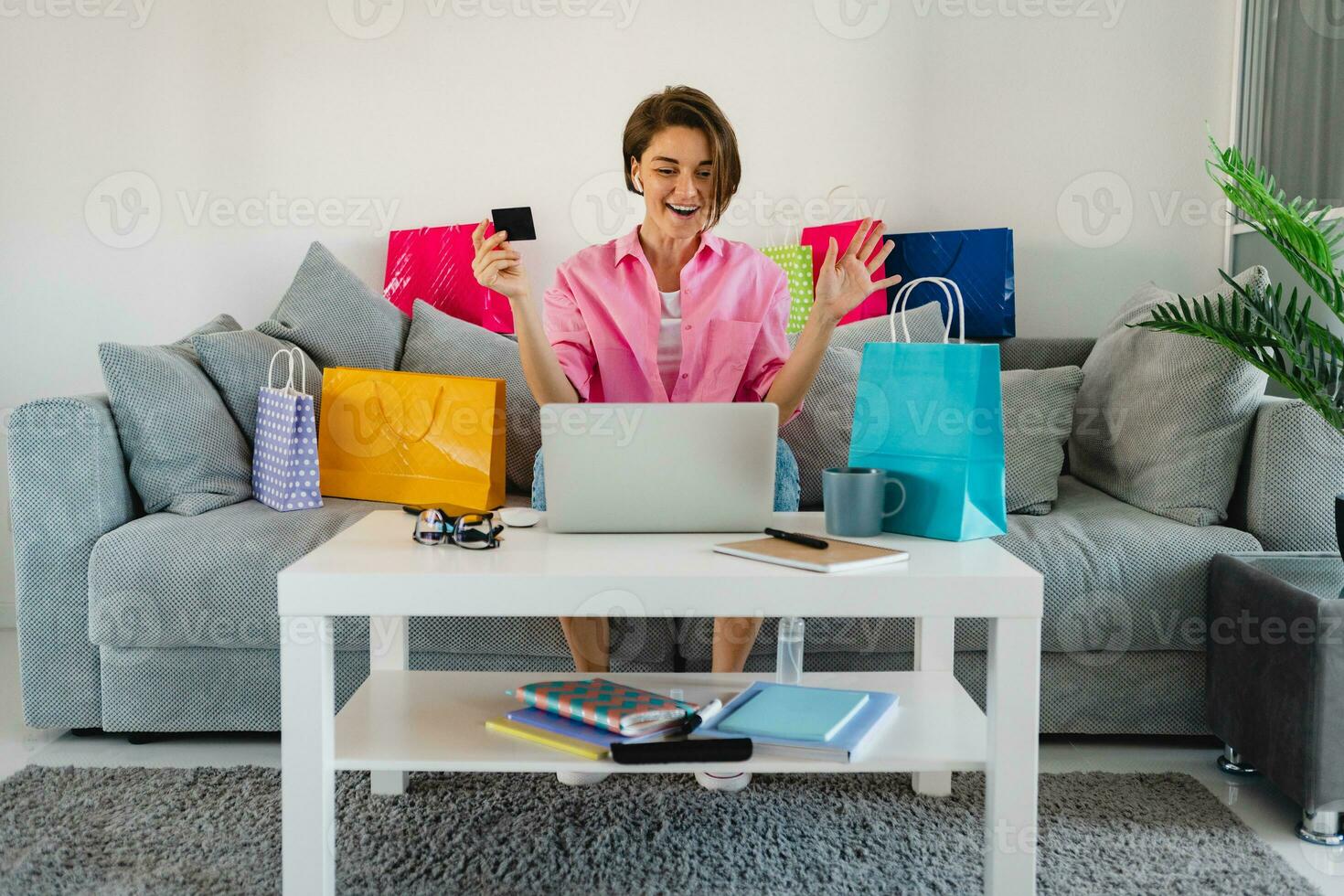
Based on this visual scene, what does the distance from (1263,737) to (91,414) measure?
199 centimetres

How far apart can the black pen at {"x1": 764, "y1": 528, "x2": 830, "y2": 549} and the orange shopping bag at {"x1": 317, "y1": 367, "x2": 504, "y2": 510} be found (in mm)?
899

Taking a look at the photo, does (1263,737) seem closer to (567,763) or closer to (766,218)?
(567,763)

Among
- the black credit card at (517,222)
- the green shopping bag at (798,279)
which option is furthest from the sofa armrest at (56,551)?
the green shopping bag at (798,279)

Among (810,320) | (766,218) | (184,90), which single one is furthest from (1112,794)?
(184,90)

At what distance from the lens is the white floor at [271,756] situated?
69.8 inches

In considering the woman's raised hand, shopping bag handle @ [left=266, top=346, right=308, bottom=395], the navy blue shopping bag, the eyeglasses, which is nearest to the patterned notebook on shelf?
the eyeglasses

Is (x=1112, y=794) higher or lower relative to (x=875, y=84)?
lower

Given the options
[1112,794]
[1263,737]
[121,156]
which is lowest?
[1112,794]

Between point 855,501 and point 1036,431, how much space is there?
3.24 ft

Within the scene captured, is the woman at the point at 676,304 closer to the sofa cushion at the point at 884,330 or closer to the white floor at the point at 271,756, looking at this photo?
the sofa cushion at the point at 884,330

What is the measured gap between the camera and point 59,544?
1978mm

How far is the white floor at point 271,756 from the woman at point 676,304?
2.18 ft

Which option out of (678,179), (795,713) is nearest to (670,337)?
(678,179)

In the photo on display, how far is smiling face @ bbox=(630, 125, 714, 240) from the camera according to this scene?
1895 mm
